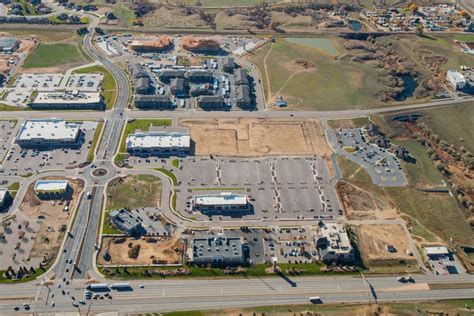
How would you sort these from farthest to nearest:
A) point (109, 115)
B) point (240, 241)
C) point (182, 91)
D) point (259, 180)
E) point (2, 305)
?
point (182, 91) < point (109, 115) < point (259, 180) < point (240, 241) < point (2, 305)

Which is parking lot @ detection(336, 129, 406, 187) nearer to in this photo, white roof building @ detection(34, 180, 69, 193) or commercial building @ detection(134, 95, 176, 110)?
commercial building @ detection(134, 95, 176, 110)

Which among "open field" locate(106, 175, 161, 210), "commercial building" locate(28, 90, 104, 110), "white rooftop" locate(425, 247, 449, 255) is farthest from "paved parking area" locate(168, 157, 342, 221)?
"commercial building" locate(28, 90, 104, 110)

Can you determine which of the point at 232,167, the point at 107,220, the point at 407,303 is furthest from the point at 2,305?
the point at 407,303

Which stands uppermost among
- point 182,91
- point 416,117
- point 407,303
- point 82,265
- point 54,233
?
point 182,91

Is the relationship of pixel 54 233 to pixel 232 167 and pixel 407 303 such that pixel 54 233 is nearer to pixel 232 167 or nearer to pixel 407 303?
pixel 232 167

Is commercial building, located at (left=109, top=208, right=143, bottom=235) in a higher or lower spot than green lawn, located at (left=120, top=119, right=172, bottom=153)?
lower

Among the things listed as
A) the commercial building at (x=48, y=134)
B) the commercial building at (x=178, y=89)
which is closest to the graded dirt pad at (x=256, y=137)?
the commercial building at (x=178, y=89)

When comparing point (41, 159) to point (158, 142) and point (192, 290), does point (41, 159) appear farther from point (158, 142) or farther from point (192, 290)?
point (192, 290)

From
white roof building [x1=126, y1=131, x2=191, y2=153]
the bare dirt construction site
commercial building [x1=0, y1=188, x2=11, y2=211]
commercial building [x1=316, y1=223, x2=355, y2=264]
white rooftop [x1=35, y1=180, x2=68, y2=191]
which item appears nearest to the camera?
commercial building [x1=316, y1=223, x2=355, y2=264]
